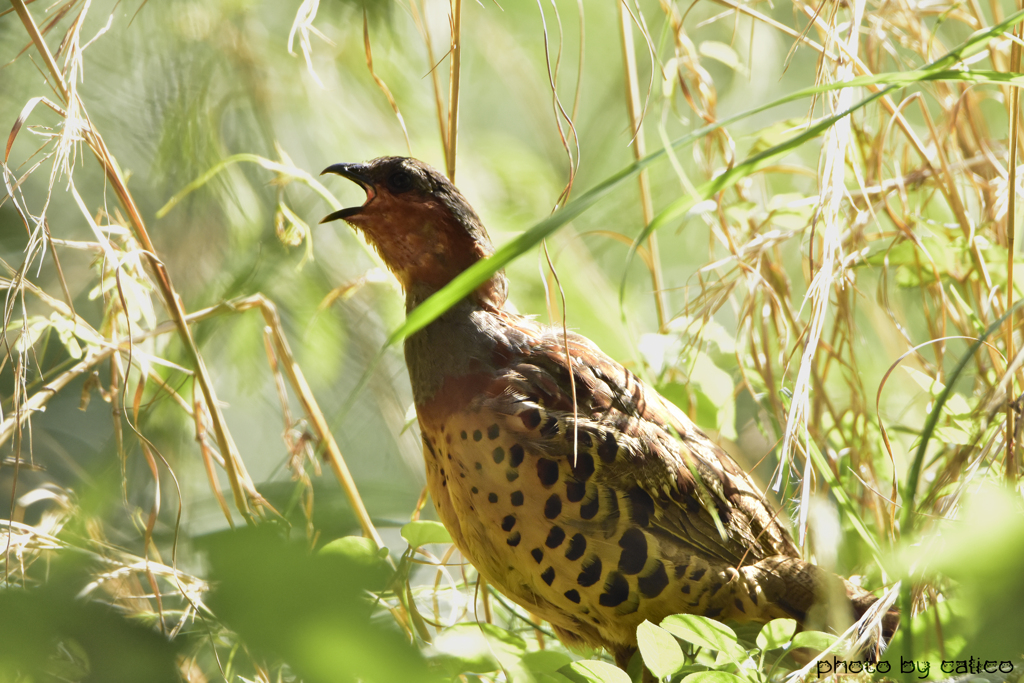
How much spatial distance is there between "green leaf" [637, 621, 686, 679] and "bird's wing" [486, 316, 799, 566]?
295 millimetres

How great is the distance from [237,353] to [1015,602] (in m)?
1.89

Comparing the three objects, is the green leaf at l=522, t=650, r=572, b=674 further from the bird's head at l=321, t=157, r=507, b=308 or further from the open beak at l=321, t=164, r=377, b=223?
the open beak at l=321, t=164, r=377, b=223

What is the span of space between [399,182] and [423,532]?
0.56 m

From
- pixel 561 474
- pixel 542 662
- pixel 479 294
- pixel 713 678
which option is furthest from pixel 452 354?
pixel 713 678

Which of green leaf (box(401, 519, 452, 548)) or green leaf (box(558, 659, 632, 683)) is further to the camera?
green leaf (box(401, 519, 452, 548))

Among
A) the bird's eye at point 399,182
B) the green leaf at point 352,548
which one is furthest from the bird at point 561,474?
the green leaf at point 352,548

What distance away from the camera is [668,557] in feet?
3.77

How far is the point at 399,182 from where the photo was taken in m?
1.24

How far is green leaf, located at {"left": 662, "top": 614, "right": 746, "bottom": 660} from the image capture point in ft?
2.80

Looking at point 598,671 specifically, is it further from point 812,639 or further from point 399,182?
point 399,182

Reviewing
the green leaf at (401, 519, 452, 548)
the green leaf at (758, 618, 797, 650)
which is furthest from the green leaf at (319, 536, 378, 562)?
the green leaf at (758, 618, 797, 650)

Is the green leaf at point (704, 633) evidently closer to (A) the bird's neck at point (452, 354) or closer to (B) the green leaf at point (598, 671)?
(B) the green leaf at point (598, 671)

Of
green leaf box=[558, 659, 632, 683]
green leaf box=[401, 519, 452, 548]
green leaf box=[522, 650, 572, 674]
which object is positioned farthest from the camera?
green leaf box=[401, 519, 452, 548]

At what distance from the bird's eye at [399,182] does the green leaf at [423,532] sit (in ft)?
1.75
